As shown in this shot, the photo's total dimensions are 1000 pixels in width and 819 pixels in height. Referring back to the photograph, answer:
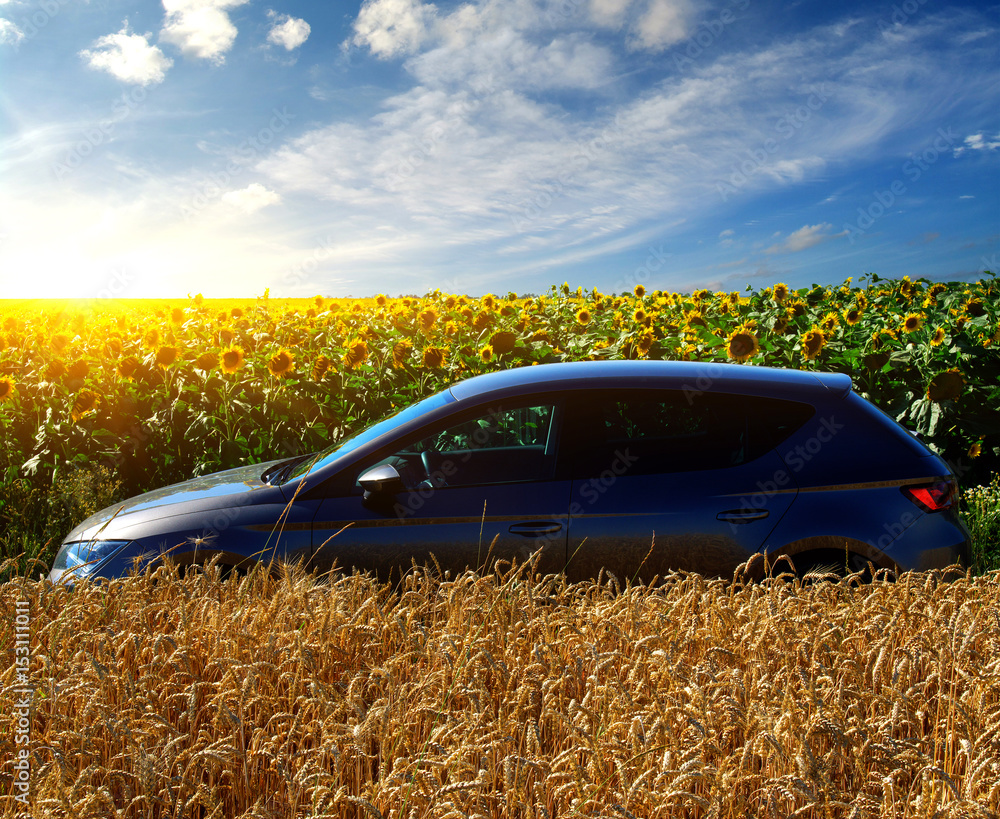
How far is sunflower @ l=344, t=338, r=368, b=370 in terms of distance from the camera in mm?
6975

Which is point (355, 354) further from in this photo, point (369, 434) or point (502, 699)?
point (502, 699)

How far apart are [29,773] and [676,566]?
2626 millimetres

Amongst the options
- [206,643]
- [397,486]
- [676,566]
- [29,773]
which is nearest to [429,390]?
[397,486]

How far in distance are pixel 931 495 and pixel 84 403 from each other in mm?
7040

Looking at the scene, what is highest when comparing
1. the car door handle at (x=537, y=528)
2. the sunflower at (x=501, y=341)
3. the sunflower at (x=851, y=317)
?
the sunflower at (x=851, y=317)

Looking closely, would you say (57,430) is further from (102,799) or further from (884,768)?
(884,768)

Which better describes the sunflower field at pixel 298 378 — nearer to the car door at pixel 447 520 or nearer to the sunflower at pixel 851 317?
the sunflower at pixel 851 317

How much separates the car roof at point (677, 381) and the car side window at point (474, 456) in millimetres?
142

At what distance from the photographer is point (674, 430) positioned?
12.0 ft

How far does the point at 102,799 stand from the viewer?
1.70m

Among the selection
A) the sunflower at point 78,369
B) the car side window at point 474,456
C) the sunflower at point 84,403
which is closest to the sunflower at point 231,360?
the sunflower at point 84,403

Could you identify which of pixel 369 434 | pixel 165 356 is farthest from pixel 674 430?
pixel 165 356

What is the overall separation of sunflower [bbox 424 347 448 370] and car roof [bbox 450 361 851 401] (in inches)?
117

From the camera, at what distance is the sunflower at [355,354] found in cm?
698
